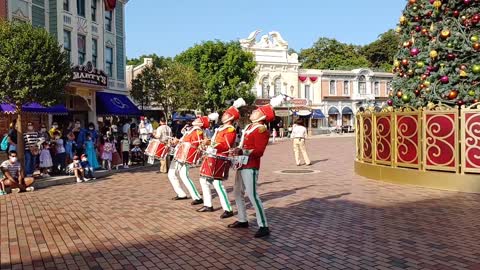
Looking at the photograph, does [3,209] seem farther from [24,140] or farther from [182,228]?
[24,140]

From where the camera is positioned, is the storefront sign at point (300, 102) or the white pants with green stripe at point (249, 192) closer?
the white pants with green stripe at point (249, 192)

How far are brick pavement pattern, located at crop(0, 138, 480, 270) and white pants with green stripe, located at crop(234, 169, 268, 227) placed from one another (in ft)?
0.92

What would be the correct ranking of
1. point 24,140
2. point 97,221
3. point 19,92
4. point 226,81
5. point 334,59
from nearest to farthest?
point 97,221, point 19,92, point 24,140, point 226,81, point 334,59

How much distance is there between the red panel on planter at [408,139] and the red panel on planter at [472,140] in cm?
109

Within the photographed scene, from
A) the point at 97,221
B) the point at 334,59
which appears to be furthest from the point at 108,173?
the point at 334,59

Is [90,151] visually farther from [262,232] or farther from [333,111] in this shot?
[333,111]

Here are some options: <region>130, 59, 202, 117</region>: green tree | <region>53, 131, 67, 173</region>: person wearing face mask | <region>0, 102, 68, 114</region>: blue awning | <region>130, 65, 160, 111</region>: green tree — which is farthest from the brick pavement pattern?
<region>130, 59, 202, 117</region>: green tree

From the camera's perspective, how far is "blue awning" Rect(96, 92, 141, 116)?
84.5ft

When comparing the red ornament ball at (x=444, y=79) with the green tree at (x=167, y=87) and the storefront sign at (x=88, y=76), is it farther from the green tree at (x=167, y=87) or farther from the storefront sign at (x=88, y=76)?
the green tree at (x=167, y=87)

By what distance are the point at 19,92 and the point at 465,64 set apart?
10794mm

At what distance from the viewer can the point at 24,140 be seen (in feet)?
44.7

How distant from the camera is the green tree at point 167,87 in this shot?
100 ft

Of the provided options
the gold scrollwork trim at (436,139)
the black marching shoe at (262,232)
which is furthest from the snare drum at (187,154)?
the gold scrollwork trim at (436,139)

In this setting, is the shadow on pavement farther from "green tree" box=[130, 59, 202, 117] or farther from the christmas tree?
"green tree" box=[130, 59, 202, 117]
